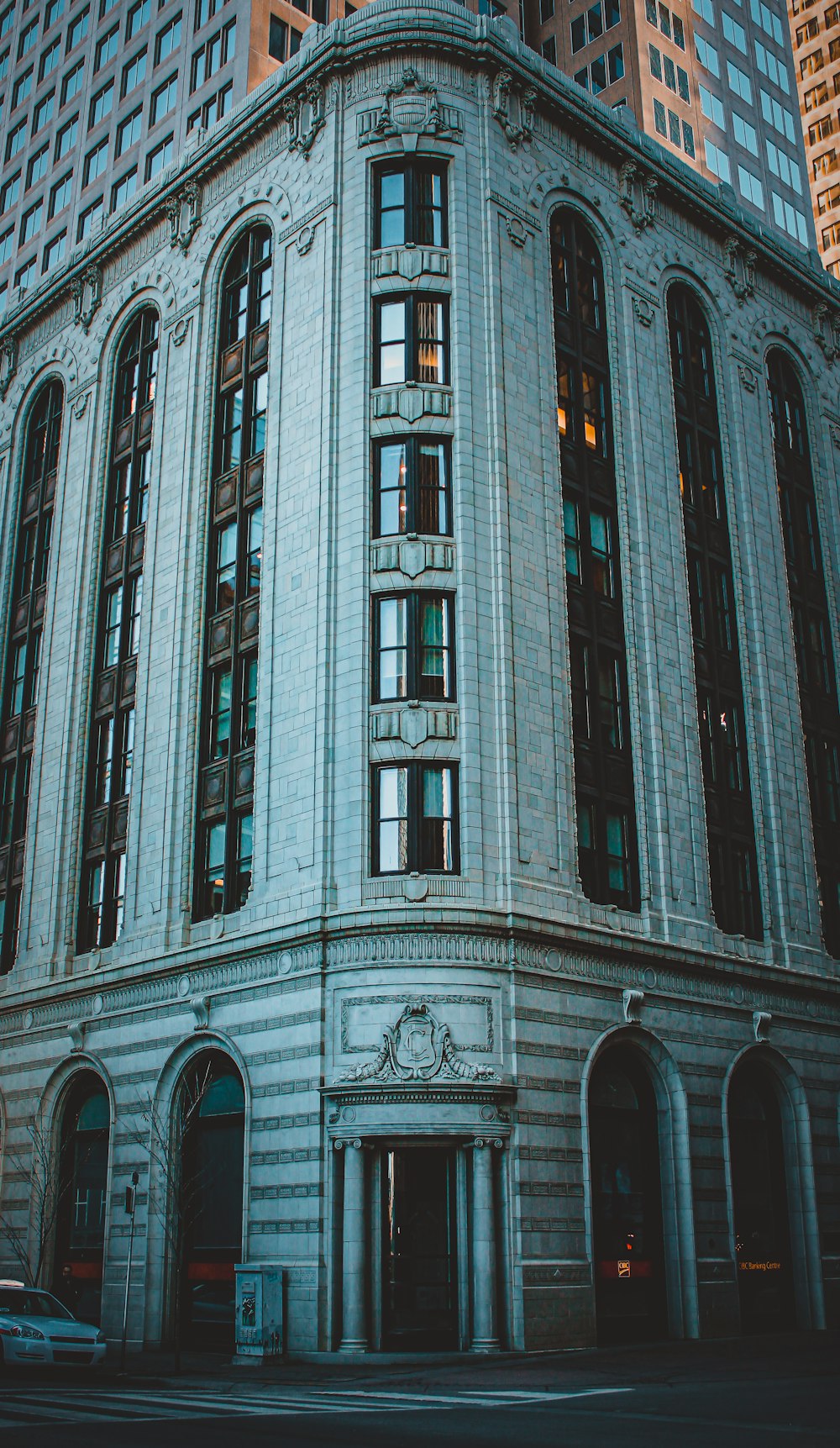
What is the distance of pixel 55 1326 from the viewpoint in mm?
23250

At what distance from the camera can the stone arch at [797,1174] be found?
3588 cm

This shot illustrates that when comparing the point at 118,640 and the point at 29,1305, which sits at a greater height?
Result: the point at 118,640

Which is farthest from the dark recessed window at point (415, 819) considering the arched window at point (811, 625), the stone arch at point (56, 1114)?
the arched window at point (811, 625)

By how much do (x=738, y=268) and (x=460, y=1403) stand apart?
132 feet

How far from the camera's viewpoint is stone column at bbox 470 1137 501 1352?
27.3m

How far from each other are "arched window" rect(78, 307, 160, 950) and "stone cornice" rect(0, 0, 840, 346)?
4.52 meters

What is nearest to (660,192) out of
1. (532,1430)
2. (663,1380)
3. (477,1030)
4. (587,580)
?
(587,580)

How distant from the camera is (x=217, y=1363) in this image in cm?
2783

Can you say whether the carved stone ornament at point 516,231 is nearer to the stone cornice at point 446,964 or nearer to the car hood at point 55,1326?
the stone cornice at point 446,964

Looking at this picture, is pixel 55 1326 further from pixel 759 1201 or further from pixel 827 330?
pixel 827 330

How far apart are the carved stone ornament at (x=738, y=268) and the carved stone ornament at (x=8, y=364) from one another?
27709mm

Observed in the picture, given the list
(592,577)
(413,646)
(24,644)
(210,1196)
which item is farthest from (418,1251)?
(24,644)

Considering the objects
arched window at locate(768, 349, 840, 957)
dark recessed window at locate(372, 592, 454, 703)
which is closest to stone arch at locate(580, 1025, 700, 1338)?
dark recessed window at locate(372, 592, 454, 703)

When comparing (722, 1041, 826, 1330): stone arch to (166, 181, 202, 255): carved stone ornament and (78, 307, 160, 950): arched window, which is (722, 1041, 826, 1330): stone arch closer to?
(78, 307, 160, 950): arched window
